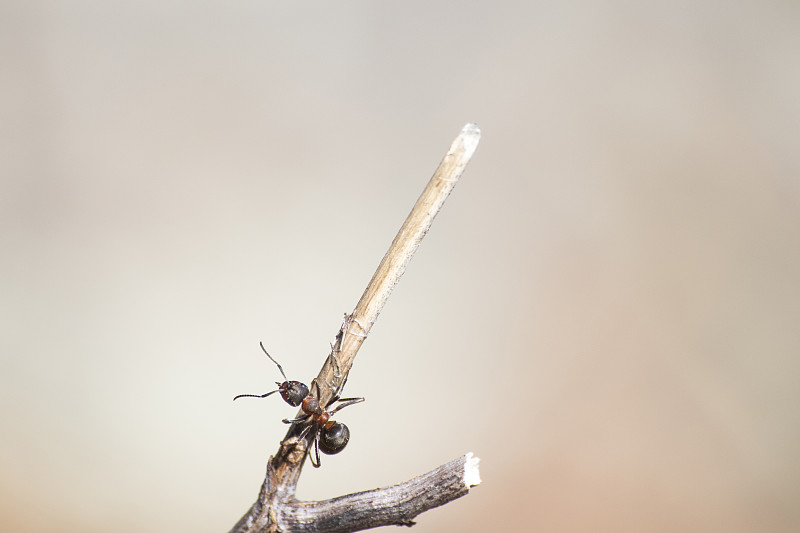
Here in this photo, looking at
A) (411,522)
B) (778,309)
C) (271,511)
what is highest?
(778,309)

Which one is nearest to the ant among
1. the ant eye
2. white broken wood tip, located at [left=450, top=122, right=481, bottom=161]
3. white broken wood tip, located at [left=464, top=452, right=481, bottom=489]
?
the ant eye

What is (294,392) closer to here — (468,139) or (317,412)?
(317,412)

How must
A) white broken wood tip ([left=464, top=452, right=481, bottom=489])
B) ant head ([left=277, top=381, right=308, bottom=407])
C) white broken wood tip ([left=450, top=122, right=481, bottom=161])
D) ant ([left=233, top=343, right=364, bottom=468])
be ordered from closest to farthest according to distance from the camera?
white broken wood tip ([left=464, top=452, right=481, bottom=489]) → white broken wood tip ([left=450, top=122, right=481, bottom=161]) → ant ([left=233, top=343, right=364, bottom=468]) → ant head ([left=277, top=381, right=308, bottom=407])

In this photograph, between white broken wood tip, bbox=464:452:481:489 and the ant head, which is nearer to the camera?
white broken wood tip, bbox=464:452:481:489

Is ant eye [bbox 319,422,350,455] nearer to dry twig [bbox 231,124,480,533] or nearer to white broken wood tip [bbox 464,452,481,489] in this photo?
dry twig [bbox 231,124,480,533]

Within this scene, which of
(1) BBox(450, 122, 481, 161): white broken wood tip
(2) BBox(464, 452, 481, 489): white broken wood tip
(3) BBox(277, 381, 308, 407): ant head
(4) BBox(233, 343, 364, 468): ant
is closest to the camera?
(2) BBox(464, 452, 481, 489): white broken wood tip

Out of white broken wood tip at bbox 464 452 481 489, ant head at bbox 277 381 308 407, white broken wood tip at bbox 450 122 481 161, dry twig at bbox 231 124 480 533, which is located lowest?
white broken wood tip at bbox 464 452 481 489

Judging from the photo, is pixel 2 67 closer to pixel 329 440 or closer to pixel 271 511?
pixel 329 440

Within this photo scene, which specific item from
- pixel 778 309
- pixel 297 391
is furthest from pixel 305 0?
pixel 778 309

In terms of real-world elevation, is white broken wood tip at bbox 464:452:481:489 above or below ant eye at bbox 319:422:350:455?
below
